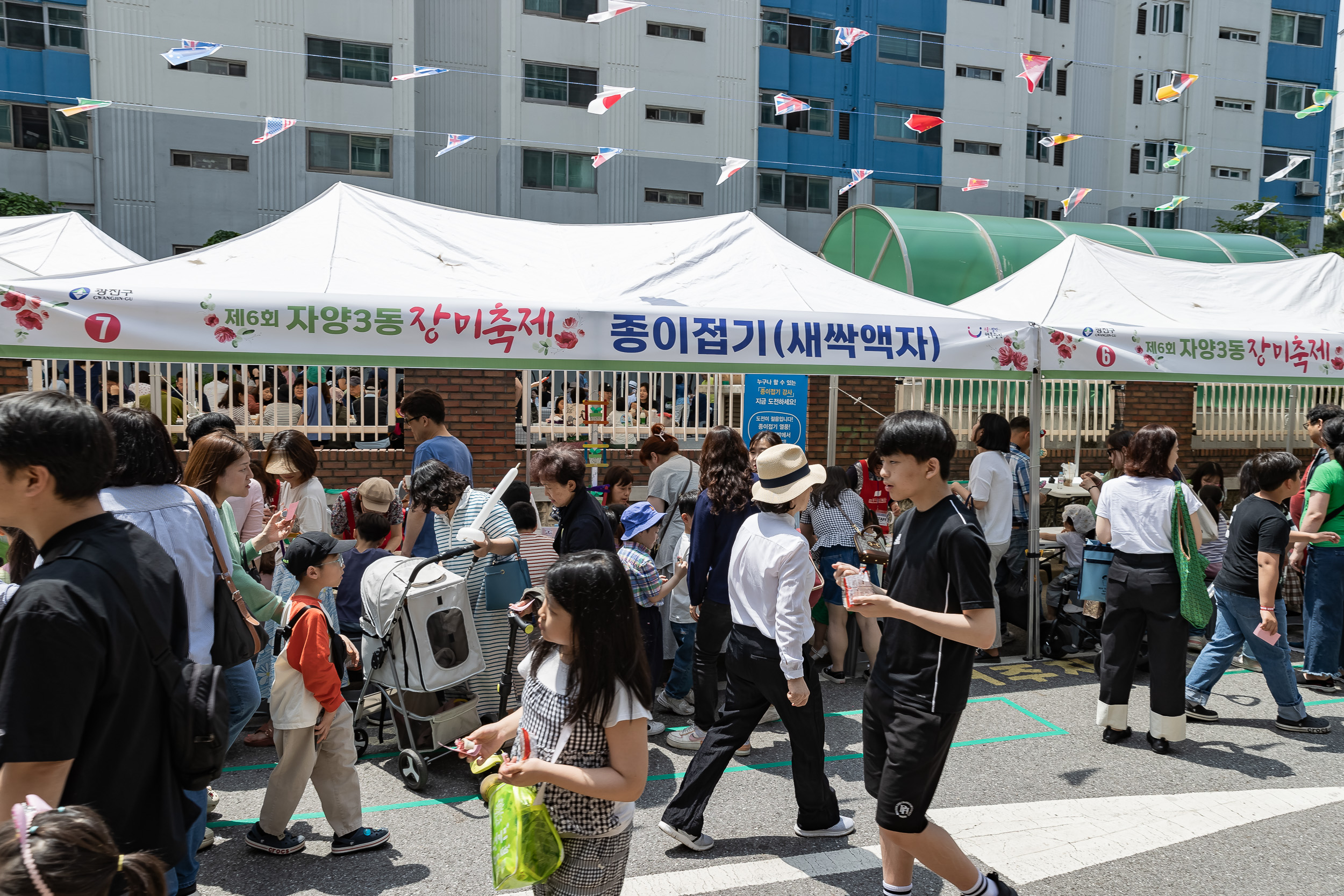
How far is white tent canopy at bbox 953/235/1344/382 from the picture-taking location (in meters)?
6.96

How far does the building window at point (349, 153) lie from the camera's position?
23.8 metres

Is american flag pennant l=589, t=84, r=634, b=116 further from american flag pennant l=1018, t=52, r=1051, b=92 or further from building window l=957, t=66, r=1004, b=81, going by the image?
building window l=957, t=66, r=1004, b=81

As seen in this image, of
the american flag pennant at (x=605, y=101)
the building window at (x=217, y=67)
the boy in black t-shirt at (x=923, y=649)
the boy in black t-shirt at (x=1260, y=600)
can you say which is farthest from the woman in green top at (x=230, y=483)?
the building window at (x=217, y=67)

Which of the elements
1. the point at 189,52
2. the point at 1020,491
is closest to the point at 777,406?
the point at 1020,491

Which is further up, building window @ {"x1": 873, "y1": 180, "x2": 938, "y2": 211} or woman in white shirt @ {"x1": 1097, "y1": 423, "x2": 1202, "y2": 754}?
building window @ {"x1": 873, "y1": 180, "x2": 938, "y2": 211}

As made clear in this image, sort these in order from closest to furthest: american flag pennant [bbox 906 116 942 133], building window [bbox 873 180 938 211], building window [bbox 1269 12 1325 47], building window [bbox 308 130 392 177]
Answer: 1. american flag pennant [bbox 906 116 942 133]
2. building window [bbox 308 130 392 177]
3. building window [bbox 873 180 938 211]
4. building window [bbox 1269 12 1325 47]

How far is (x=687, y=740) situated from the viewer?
5191mm

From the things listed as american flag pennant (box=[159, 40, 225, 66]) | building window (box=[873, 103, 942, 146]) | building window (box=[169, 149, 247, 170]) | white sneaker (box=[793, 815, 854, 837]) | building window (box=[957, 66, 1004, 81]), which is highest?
building window (box=[957, 66, 1004, 81])

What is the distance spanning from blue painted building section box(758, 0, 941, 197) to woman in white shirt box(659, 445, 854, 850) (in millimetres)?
25274

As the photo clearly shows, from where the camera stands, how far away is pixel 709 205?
27.4 metres

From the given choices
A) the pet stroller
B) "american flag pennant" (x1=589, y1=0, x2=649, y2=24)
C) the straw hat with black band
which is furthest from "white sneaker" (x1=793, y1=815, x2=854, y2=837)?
"american flag pennant" (x1=589, y1=0, x2=649, y2=24)

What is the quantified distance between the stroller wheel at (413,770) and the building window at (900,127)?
2859 cm

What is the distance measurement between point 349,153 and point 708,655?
74.2 feet

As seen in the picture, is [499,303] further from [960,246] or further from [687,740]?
[960,246]
